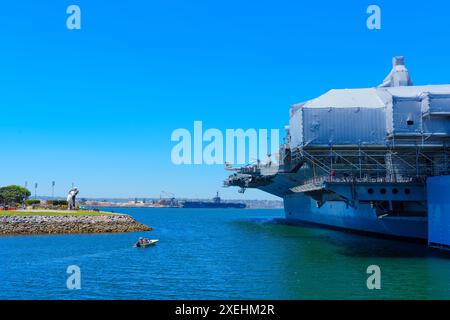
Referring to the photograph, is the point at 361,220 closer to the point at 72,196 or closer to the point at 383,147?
the point at 383,147

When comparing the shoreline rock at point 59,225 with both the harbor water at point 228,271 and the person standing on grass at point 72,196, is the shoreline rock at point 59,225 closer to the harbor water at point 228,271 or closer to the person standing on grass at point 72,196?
the person standing on grass at point 72,196

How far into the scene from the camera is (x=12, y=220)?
6925 cm

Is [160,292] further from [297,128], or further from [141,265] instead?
[297,128]

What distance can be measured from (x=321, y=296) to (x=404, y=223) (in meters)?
30.4

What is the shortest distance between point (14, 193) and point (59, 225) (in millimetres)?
96484

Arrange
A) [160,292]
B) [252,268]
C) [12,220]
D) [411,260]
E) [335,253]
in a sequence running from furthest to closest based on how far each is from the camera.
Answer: [12,220] < [335,253] < [411,260] < [252,268] < [160,292]

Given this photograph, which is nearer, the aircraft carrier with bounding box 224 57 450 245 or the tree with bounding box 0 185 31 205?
the aircraft carrier with bounding box 224 57 450 245

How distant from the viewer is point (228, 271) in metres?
35.0

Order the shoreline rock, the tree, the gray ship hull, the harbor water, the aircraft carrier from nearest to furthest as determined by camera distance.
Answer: the harbor water → the aircraft carrier → the gray ship hull → the shoreline rock → the tree

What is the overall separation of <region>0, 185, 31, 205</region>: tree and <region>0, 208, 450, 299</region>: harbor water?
108241mm

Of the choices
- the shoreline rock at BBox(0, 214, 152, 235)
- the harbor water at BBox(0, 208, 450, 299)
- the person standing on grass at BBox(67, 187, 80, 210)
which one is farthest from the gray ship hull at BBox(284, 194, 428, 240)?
the person standing on grass at BBox(67, 187, 80, 210)

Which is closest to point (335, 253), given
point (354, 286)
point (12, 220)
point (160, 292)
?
point (354, 286)

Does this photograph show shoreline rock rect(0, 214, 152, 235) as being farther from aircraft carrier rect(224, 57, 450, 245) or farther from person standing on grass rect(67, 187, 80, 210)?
aircraft carrier rect(224, 57, 450, 245)

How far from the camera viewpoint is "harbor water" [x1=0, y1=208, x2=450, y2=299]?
27250 millimetres
